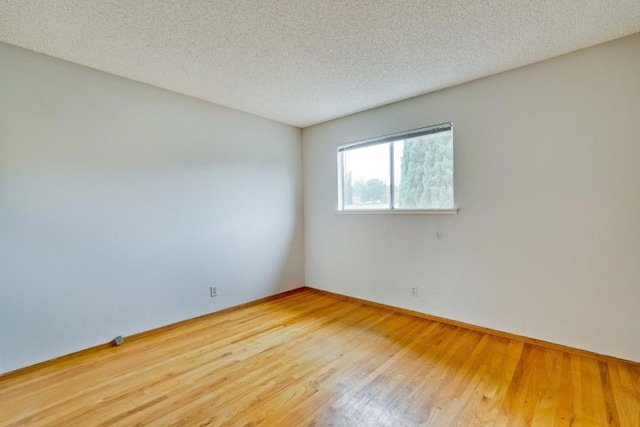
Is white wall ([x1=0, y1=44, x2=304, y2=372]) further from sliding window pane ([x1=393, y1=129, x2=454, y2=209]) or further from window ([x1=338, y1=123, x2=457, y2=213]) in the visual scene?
sliding window pane ([x1=393, y1=129, x2=454, y2=209])

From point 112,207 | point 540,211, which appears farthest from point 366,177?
point 112,207

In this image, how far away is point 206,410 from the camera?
173cm

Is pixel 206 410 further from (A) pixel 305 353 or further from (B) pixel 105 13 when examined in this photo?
(B) pixel 105 13


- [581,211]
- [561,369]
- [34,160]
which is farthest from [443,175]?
[34,160]

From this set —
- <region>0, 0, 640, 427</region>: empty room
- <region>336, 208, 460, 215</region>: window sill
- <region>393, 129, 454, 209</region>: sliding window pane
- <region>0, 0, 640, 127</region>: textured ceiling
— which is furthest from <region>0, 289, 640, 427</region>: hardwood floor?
<region>0, 0, 640, 127</region>: textured ceiling

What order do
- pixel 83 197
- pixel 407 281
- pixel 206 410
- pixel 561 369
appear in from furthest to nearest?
pixel 407 281 → pixel 83 197 → pixel 561 369 → pixel 206 410

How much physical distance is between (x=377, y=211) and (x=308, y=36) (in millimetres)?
2067

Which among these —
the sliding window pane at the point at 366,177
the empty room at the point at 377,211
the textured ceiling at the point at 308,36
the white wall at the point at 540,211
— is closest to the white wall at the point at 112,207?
the empty room at the point at 377,211

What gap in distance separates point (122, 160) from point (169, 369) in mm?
1833

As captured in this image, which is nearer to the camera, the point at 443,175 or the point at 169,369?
the point at 169,369

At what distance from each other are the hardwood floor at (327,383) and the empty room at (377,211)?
0.7 inches

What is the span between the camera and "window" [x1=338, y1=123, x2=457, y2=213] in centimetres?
304

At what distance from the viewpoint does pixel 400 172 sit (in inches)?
133

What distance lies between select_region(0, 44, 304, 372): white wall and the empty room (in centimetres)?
2
